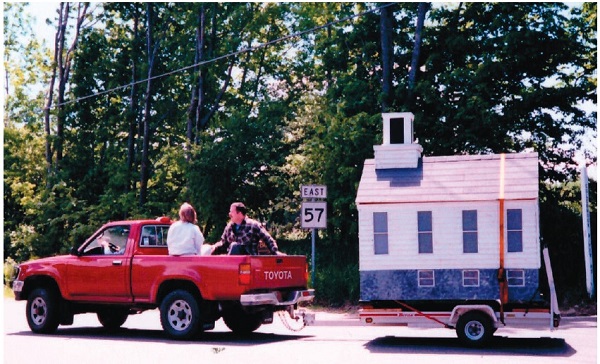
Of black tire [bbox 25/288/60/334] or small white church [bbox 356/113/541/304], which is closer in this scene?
small white church [bbox 356/113/541/304]

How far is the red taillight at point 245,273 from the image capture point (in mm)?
11742

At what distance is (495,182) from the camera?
1226 cm

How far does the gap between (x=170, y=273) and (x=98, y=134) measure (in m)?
25.7

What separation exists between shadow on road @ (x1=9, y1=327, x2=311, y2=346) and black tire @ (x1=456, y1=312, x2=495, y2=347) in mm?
2938

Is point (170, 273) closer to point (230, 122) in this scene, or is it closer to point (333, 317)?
point (333, 317)

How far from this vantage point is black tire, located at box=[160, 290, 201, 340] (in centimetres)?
1210

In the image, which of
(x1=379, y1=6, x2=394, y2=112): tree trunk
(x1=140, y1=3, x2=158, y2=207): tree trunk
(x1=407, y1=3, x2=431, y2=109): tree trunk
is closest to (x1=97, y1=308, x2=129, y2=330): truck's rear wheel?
(x1=379, y1=6, x2=394, y2=112): tree trunk

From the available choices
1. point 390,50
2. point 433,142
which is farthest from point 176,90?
point 433,142

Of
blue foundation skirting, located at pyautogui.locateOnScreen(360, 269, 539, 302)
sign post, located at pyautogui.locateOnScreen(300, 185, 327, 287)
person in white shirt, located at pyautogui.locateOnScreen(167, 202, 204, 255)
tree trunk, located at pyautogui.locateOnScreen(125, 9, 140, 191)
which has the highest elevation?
tree trunk, located at pyautogui.locateOnScreen(125, 9, 140, 191)

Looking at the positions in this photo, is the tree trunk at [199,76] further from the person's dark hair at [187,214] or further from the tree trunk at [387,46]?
the person's dark hair at [187,214]

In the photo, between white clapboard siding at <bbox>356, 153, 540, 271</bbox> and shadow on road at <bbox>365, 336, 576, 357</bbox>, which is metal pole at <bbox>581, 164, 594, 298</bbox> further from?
shadow on road at <bbox>365, 336, 576, 357</bbox>

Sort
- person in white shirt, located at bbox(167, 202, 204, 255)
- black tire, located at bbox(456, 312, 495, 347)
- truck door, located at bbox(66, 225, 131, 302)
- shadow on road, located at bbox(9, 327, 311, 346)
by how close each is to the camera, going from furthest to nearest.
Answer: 1. truck door, located at bbox(66, 225, 131, 302)
2. person in white shirt, located at bbox(167, 202, 204, 255)
3. shadow on road, located at bbox(9, 327, 311, 346)
4. black tire, located at bbox(456, 312, 495, 347)

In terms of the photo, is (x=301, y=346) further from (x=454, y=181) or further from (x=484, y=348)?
(x=454, y=181)

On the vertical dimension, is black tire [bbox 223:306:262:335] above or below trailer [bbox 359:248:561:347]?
below
